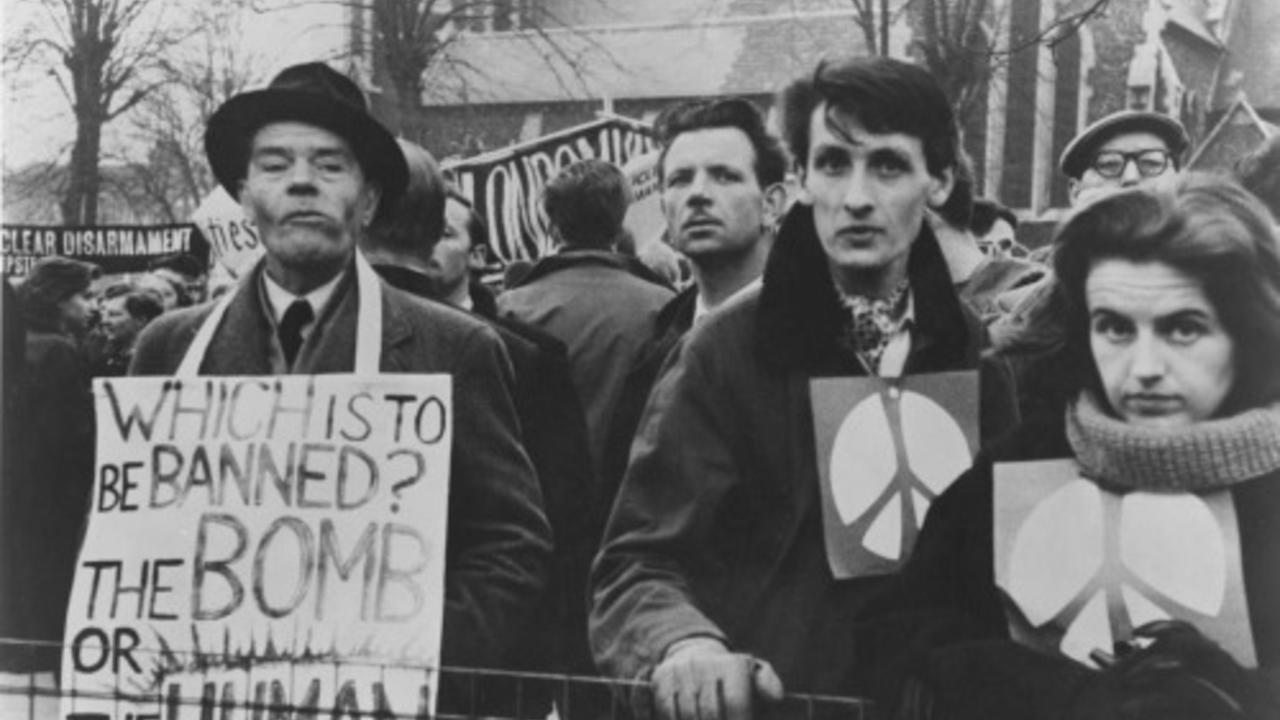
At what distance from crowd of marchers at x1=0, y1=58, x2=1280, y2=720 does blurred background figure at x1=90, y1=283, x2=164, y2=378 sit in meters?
1.75

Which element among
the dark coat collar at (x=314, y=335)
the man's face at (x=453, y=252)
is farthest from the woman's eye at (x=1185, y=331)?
the man's face at (x=453, y=252)

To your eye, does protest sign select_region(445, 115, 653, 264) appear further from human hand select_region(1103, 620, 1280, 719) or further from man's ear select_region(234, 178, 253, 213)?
human hand select_region(1103, 620, 1280, 719)

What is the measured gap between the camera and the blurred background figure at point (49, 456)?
5.71 meters

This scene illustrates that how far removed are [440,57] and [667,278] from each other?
0.88m

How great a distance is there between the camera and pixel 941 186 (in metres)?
3.63

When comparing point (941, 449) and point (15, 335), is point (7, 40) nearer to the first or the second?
point (15, 335)

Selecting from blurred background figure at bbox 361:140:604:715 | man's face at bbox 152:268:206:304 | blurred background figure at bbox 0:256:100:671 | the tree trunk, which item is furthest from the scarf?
the tree trunk

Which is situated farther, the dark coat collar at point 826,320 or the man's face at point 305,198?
the man's face at point 305,198

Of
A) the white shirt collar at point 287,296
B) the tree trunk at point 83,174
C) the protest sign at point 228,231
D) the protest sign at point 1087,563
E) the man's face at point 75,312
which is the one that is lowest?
the protest sign at point 1087,563

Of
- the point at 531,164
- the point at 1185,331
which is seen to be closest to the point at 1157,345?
the point at 1185,331

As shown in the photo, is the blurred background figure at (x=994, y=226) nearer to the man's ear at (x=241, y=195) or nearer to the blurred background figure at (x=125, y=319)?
the man's ear at (x=241, y=195)

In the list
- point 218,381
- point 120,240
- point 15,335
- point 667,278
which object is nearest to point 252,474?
point 218,381

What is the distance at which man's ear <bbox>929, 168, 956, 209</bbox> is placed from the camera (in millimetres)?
3613

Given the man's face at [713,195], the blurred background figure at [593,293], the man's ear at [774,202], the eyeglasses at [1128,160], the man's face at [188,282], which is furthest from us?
Answer: the man's face at [188,282]
